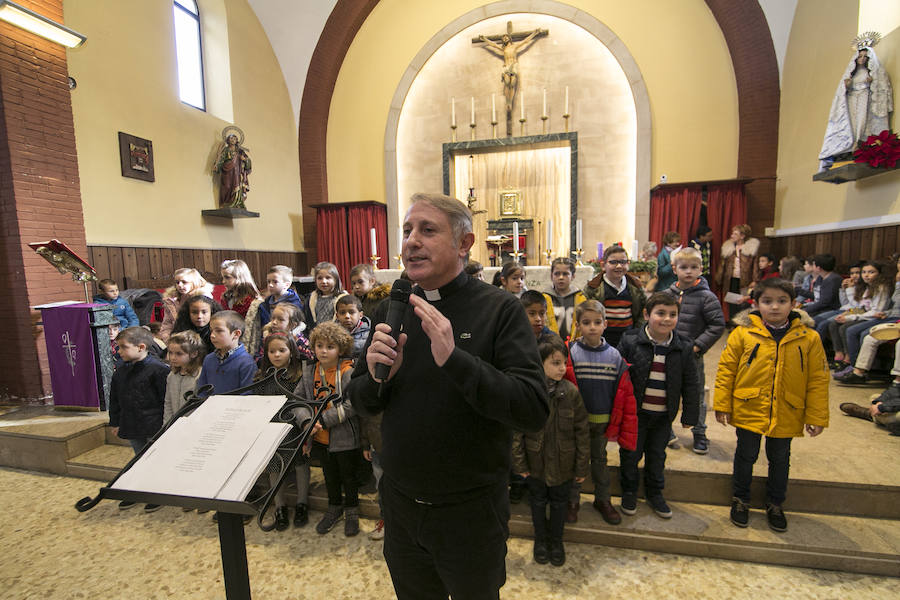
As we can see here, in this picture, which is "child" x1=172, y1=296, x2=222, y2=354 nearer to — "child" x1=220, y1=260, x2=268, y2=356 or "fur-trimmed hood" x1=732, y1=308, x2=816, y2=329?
"child" x1=220, y1=260, x2=268, y2=356

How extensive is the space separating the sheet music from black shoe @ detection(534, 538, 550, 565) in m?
1.65

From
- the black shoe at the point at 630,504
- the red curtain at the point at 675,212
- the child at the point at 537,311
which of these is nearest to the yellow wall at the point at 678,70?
the red curtain at the point at 675,212

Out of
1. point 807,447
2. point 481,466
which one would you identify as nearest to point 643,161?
point 807,447

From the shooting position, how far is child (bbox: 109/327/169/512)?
113 inches

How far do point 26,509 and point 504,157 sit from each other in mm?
8116

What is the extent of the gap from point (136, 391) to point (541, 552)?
2863mm

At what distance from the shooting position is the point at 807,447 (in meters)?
2.74

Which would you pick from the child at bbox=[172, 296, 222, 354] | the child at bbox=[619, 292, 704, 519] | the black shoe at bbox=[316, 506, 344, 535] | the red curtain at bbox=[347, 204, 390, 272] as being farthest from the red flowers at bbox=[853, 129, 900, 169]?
the red curtain at bbox=[347, 204, 390, 272]

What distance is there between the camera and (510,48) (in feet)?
25.8

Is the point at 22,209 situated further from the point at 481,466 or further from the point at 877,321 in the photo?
the point at 877,321

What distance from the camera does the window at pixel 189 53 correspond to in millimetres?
6686

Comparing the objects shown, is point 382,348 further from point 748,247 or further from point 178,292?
point 748,247

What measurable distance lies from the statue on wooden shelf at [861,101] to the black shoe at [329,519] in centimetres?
642

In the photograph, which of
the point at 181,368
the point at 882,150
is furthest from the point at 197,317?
the point at 882,150
